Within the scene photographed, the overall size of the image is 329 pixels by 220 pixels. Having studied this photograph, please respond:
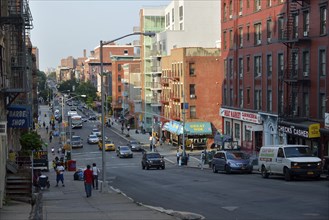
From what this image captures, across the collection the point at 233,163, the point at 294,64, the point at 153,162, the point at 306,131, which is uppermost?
the point at 294,64

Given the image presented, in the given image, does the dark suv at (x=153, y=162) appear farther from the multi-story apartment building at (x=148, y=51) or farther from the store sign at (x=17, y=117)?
the multi-story apartment building at (x=148, y=51)

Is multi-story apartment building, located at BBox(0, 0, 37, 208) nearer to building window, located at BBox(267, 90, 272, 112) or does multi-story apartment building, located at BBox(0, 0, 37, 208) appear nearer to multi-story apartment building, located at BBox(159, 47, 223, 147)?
building window, located at BBox(267, 90, 272, 112)

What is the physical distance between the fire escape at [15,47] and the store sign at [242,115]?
91.5 feet

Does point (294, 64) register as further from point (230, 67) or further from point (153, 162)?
point (230, 67)

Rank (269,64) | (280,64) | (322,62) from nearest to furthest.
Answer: (322,62) → (280,64) → (269,64)

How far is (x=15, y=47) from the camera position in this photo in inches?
1537

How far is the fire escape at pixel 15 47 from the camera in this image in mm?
28031

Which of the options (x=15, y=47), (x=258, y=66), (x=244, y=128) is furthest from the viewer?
(x=244, y=128)

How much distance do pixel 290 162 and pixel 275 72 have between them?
77.2 ft

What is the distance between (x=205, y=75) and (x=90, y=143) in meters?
21.5

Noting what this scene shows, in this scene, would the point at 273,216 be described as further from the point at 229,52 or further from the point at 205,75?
the point at 205,75

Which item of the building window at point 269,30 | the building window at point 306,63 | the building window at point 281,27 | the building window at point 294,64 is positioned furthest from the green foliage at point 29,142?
the building window at point 269,30

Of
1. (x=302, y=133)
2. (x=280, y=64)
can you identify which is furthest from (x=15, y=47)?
(x=280, y=64)

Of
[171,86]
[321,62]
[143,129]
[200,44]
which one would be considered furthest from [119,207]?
[143,129]
